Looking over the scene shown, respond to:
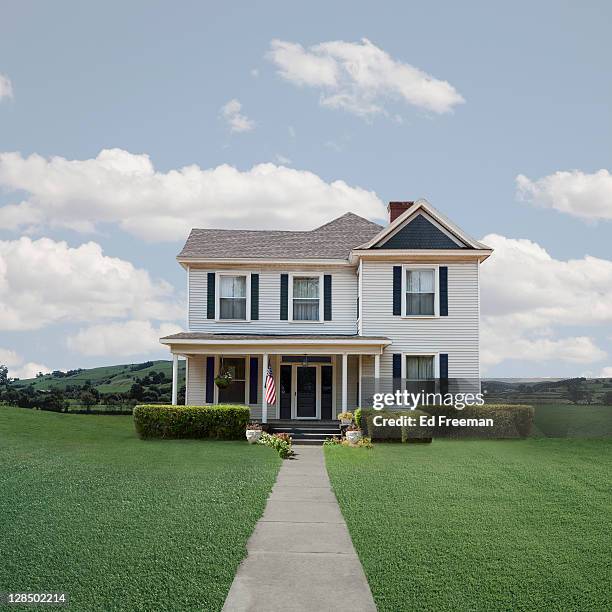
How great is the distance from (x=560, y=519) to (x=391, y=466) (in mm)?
5684

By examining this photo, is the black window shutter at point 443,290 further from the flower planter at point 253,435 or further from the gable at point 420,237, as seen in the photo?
the flower planter at point 253,435

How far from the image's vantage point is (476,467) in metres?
17.1

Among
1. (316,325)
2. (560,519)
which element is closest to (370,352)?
(316,325)

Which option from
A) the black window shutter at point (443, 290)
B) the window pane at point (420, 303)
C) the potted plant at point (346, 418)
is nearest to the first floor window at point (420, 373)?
the window pane at point (420, 303)

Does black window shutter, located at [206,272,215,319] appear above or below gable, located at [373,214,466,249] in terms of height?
below

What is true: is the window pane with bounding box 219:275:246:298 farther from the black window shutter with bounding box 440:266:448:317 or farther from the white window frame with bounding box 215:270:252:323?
the black window shutter with bounding box 440:266:448:317

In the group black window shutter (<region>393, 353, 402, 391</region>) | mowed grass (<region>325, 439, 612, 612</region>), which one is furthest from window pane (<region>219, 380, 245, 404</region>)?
mowed grass (<region>325, 439, 612, 612</region>)

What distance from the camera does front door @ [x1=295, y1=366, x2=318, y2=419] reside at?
26.0 metres

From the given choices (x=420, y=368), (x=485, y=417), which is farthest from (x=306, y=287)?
(x=485, y=417)

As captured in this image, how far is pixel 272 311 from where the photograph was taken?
86.1 ft

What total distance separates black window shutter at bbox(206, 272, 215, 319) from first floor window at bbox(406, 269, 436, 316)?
6648 mm

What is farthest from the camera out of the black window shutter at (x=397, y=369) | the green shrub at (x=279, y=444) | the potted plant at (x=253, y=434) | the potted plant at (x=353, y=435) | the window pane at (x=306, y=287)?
the window pane at (x=306, y=287)

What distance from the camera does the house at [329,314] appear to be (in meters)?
24.8

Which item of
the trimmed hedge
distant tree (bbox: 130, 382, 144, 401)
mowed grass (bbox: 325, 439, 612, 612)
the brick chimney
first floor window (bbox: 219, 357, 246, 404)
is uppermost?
the brick chimney
